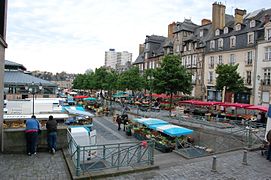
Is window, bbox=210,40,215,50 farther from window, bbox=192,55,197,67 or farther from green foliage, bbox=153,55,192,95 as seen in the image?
green foliage, bbox=153,55,192,95

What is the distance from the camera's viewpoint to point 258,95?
32.4 meters

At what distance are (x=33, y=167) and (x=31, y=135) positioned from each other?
5.31ft

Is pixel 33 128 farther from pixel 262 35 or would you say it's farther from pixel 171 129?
pixel 262 35

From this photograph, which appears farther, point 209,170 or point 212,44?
point 212,44

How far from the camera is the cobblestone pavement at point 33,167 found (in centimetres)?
754

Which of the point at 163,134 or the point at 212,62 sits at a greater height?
the point at 212,62

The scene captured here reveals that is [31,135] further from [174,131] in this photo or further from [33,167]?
[174,131]

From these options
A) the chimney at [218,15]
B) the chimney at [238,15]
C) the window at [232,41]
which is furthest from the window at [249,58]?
the chimney at [218,15]

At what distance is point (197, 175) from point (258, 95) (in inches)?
1119

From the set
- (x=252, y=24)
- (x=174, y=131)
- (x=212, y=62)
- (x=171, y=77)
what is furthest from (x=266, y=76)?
(x=174, y=131)

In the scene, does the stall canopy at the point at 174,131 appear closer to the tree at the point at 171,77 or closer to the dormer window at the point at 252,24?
the tree at the point at 171,77

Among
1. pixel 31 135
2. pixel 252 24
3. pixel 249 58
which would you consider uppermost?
pixel 252 24

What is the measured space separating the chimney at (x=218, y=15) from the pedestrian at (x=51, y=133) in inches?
1575

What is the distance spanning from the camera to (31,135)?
9.49 metres
